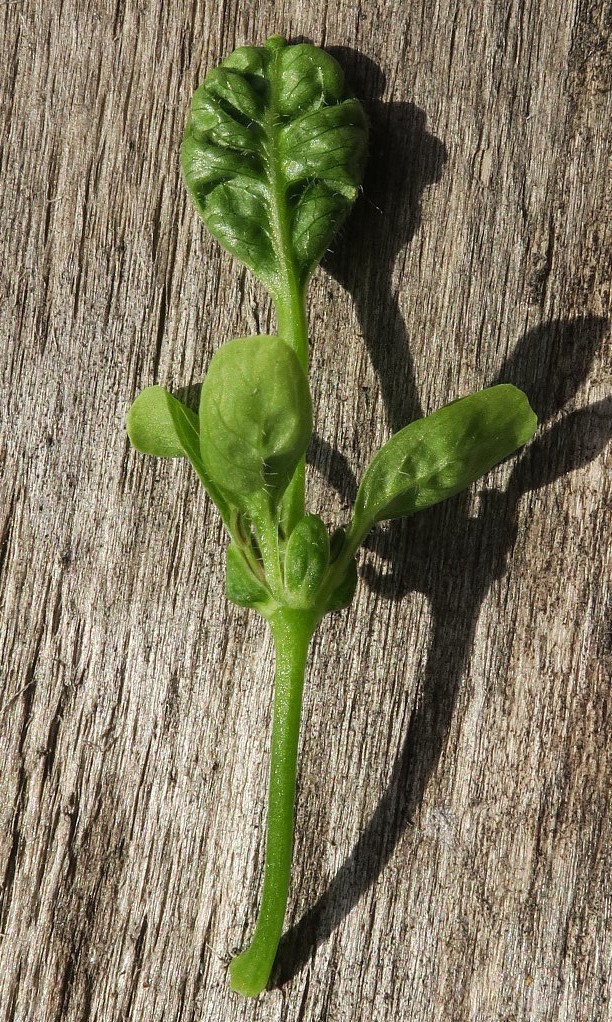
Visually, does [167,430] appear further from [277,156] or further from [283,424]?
[277,156]

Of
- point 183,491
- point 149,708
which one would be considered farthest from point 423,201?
point 149,708

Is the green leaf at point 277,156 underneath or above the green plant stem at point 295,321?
above

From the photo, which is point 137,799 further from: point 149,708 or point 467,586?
point 467,586

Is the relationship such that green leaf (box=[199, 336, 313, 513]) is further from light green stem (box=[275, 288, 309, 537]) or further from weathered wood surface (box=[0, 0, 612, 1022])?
weathered wood surface (box=[0, 0, 612, 1022])

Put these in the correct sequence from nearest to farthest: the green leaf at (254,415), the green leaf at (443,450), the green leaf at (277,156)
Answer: the green leaf at (254,415) → the green leaf at (443,450) → the green leaf at (277,156)

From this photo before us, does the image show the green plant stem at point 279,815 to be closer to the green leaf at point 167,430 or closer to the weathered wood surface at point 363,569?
the weathered wood surface at point 363,569

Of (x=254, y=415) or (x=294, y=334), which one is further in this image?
(x=294, y=334)

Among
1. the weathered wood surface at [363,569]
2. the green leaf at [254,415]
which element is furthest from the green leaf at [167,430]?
the weathered wood surface at [363,569]

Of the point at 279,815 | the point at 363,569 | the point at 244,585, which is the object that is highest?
the point at 363,569

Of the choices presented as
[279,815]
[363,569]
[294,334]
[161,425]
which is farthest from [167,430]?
[279,815]
